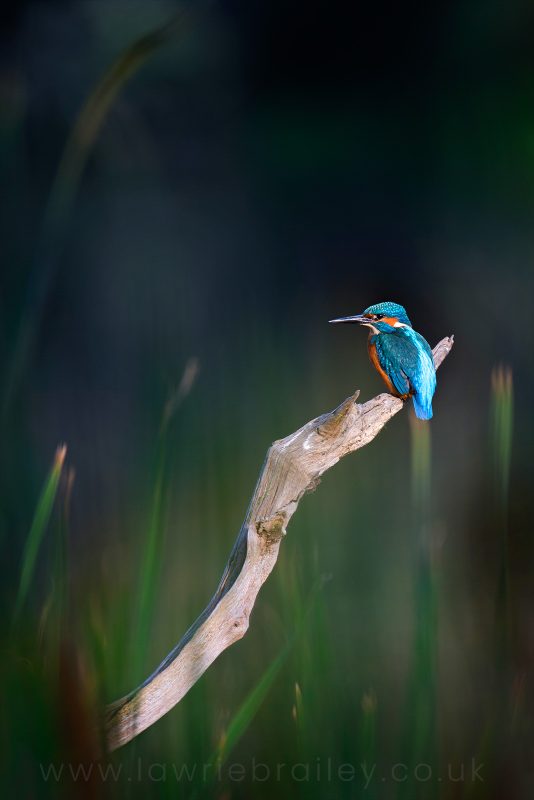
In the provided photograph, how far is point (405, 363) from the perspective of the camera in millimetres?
916

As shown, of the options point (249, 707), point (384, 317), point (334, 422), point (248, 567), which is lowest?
point (249, 707)

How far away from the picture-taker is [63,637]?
2.33ft

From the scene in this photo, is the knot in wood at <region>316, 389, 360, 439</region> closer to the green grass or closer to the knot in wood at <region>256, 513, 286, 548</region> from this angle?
the knot in wood at <region>256, 513, 286, 548</region>

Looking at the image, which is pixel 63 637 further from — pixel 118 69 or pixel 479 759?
pixel 118 69

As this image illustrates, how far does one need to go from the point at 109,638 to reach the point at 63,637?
0.31ft

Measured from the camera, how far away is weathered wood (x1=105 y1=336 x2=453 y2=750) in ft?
2.18

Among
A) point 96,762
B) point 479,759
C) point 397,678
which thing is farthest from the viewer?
point 397,678

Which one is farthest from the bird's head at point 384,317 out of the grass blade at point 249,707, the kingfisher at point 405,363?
the grass blade at point 249,707

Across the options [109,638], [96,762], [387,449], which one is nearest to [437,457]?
[387,449]

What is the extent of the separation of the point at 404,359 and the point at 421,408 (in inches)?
2.7

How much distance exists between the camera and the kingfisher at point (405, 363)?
90 cm

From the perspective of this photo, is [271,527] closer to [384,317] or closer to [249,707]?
[249,707]

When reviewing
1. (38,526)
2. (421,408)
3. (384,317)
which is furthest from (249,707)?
(384,317)

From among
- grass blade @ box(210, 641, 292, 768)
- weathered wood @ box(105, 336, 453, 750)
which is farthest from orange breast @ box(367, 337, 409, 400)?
grass blade @ box(210, 641, 292, 768)
